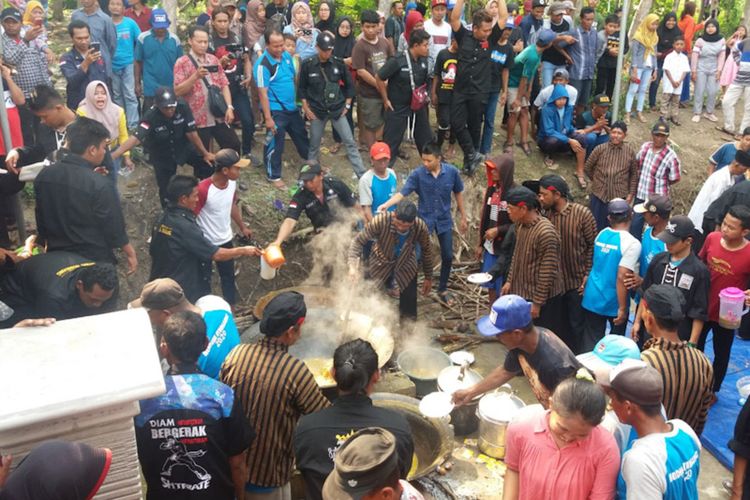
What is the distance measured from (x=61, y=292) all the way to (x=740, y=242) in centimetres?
568

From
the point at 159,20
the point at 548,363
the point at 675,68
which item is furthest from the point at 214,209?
the point at 675,68

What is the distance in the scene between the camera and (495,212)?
7355mm

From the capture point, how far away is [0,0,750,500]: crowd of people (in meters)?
3.16

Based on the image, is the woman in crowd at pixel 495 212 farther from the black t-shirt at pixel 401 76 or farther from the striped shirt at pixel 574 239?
the black t-shirt at pixel 401 76

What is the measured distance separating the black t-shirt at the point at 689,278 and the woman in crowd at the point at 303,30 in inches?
239

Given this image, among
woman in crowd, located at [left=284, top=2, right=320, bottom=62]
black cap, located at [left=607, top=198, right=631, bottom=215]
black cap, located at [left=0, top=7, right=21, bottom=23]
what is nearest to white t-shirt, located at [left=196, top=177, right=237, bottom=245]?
black cap, located at [left=0, top=7, right=21, bottom=23]

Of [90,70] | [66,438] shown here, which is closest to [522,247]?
[66,438]

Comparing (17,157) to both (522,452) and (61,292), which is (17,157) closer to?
(61,292)

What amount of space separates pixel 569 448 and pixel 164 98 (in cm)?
586

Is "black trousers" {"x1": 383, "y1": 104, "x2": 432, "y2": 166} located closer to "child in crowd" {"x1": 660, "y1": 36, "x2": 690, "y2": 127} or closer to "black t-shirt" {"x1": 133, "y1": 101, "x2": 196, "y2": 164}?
"black t-shirt" {"x1": 133, "y1": 101, "x2": 196, "y2": 164}

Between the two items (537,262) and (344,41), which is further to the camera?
(344,41)

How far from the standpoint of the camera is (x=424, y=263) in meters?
7.23

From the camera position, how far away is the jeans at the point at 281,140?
8.80 meters

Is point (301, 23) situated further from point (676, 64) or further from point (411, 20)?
point (676, 64)
